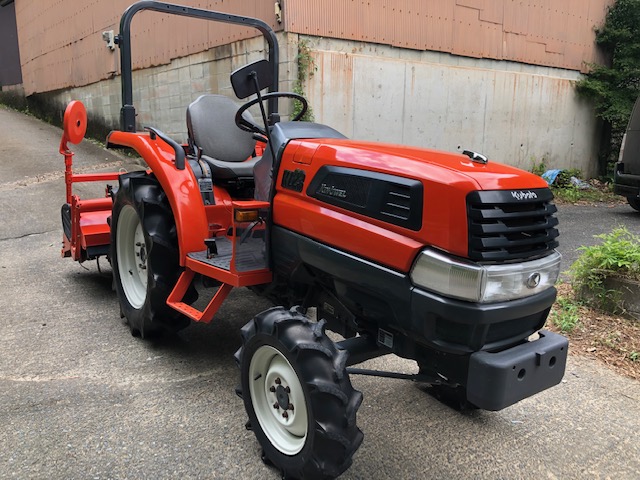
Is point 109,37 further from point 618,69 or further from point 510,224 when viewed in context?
point 618,69

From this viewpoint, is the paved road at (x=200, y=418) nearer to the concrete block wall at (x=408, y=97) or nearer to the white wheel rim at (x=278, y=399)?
the white wheel rim at (x=278, y=399)

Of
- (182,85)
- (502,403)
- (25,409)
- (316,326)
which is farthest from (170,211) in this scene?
(182,85)

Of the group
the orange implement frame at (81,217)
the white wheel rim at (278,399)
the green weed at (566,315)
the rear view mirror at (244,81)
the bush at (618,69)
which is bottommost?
the green weed at (566,315)

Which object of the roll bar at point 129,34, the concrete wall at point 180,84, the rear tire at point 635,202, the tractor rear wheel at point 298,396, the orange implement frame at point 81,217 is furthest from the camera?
the rear tire at point 635,202

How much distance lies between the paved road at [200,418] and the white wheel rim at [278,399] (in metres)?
0.16

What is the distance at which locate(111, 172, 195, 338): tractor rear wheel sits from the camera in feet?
10.4

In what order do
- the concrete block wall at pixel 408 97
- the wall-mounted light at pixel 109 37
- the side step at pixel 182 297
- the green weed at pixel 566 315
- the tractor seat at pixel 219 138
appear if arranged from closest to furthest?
the side step at pixel 182 297
the tractor seat at pixel 219 138
the green weed at pixel 566 315
the concrete block wall at pixel 408 97
the wall-mounted light at pixel 109 37

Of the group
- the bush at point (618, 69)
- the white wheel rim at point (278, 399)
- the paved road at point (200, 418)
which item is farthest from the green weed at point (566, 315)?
the bush at point (618, 69)

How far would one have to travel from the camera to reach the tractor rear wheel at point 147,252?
125 inches

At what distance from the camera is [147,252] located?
10.5ft

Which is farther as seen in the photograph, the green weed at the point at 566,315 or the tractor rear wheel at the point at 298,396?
the green weed at the point at 566,315

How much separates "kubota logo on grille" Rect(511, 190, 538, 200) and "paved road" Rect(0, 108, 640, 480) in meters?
1.22

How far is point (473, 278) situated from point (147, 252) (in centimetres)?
206

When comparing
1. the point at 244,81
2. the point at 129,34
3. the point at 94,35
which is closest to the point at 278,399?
the point at 244,81
